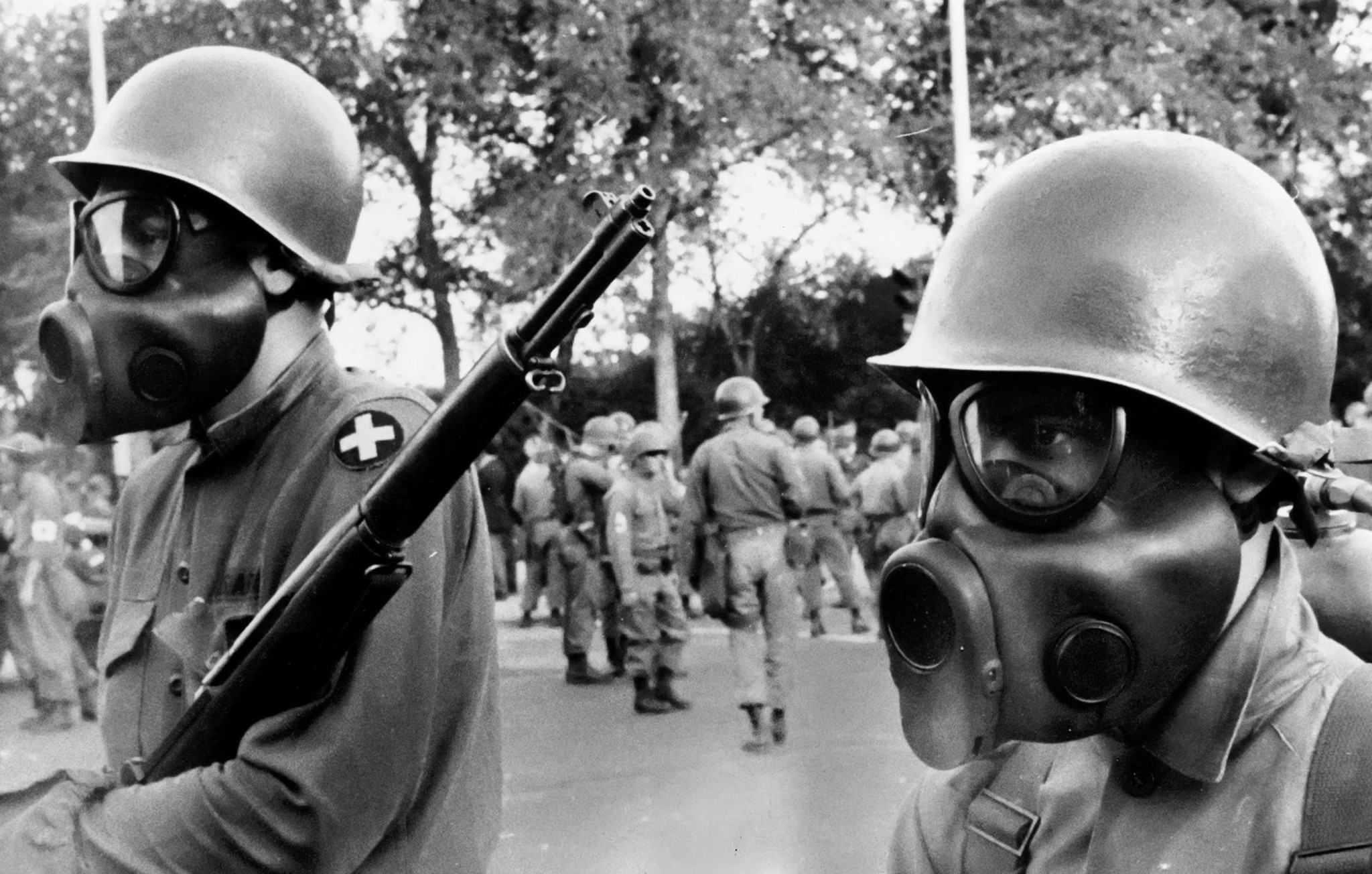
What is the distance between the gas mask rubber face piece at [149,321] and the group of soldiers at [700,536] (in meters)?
6.23

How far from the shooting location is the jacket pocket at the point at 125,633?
2.48 m

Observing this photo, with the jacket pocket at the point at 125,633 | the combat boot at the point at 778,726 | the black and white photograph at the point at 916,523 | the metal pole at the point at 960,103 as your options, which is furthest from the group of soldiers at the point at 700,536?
the jacket pocket at the point at 125,633

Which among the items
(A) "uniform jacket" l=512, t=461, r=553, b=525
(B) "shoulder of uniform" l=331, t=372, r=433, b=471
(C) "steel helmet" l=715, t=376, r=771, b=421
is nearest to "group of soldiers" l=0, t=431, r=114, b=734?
(C) "steel helmet" l=715, t=376, r=771, b=421

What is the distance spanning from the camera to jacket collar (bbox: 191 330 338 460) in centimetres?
248

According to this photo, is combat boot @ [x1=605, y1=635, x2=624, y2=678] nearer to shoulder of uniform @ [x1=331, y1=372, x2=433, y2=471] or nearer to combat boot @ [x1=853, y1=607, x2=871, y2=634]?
combat boot @ [x1=853, y1=607, x2=871, y2=634]

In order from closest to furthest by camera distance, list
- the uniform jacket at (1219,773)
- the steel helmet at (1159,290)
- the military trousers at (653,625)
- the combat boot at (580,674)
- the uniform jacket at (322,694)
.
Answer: the uniform jacket at (1219,773) → the steel helmet at (1159,290) → the uniform jacket at (322,694) → the military trousers at (653,625) → the combat boot at (580,674)

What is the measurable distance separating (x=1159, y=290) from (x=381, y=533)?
930mm

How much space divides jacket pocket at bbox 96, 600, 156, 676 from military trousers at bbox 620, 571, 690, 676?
9.08m

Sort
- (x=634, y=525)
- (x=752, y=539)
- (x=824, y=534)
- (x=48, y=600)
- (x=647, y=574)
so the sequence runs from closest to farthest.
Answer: (x=752, y=539) < (x=48, y=600) < (x=647, y=574) < (x=634, y=525) < (x=824, y=534)

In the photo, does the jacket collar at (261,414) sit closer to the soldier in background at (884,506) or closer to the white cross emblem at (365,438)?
the white cross emblem at (365,438)

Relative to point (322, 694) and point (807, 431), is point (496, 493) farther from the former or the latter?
point (322, 694)

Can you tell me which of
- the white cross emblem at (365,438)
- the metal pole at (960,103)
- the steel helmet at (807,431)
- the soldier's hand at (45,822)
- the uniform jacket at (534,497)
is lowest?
the uniform jacket at (534,497)

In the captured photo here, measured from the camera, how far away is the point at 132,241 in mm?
2484

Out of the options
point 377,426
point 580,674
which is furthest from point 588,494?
point 377,426
